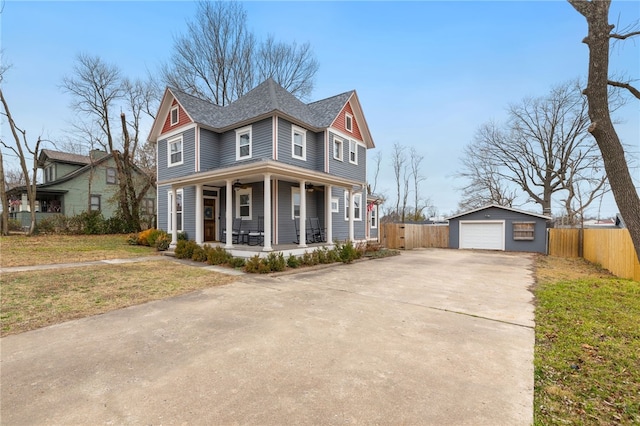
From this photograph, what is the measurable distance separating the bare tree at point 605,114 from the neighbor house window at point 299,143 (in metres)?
10.5

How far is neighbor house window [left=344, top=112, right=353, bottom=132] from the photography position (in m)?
15.1

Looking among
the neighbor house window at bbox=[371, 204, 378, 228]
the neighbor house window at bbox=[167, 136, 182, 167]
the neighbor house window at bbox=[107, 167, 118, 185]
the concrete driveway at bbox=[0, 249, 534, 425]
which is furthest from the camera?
the neighbor house window at bbox=[107, 167, 118, 185]

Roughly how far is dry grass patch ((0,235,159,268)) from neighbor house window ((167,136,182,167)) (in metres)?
4.81

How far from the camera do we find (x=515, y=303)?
5.75 m

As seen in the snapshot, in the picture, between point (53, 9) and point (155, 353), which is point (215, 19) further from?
point (155, 353)

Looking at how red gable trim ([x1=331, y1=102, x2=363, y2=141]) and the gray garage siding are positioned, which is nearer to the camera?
red gable trim ([x1=331, y1=102, x2=363, y2=141])

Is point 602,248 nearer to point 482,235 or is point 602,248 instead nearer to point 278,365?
point 482,235

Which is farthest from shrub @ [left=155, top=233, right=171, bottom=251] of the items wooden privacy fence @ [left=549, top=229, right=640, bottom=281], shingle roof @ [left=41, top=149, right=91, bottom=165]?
shingle roof @ [left=41, top=149, right=91, bottom=165]

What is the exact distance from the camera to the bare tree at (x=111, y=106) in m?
18.8

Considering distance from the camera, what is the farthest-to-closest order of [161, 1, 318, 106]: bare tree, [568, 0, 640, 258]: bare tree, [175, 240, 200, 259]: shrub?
[161, 1, 318, 106]: bare tree, [175, 240, 200, 259]: shrub, [568, 0, 640, 258]: bare tree

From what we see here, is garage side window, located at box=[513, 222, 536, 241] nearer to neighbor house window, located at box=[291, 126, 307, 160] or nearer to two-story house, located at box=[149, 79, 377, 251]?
two-story house, located at box=[149, 79, 377, 251]

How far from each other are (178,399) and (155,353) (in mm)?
1156

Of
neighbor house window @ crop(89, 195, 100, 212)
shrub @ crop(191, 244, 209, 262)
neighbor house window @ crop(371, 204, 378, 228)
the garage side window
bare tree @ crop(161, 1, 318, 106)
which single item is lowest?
shrub @ crop(191, 244, 209, 262)

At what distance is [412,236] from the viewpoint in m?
19.6
